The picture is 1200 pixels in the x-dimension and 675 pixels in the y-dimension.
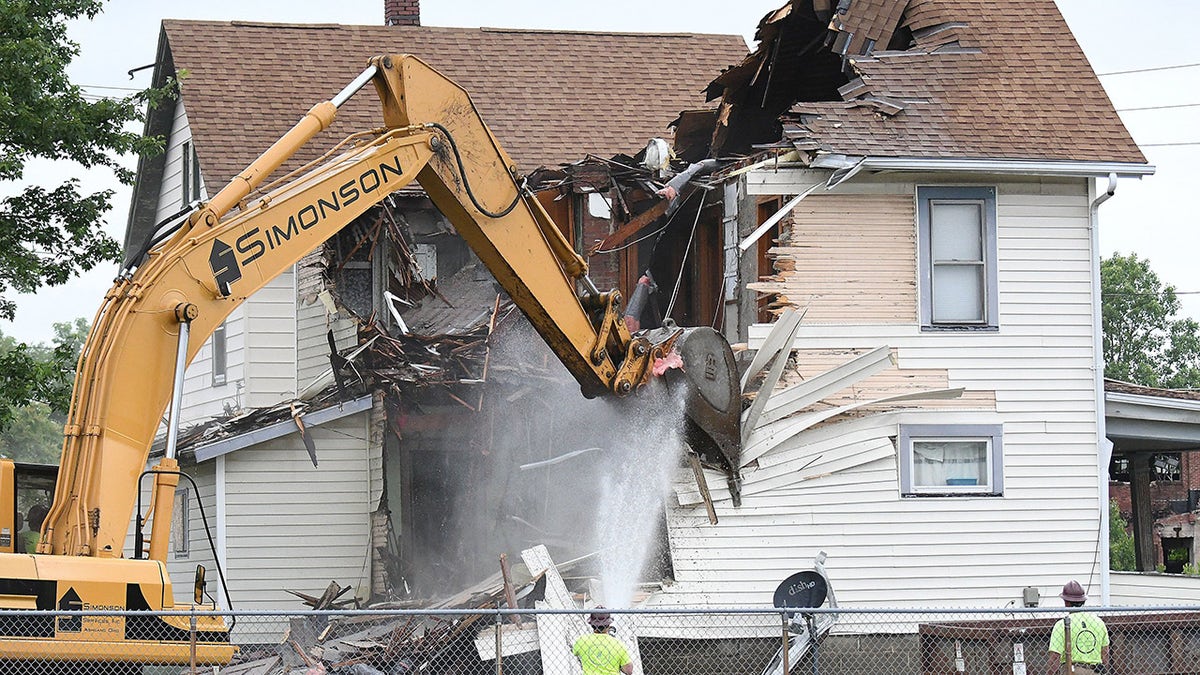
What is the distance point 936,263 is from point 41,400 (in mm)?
11687

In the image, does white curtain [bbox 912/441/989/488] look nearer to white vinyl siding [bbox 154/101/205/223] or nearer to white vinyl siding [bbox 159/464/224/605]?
white vinyl siding [bbox 159/464/224/605]

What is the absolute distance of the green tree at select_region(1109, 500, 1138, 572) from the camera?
39447 mm

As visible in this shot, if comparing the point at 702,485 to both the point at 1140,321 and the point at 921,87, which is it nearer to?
the point at 921,87

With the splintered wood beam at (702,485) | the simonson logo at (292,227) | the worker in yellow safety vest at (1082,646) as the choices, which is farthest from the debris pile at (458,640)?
the worker in yellow safety vest at (1082,646)

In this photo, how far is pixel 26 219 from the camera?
20.7 m

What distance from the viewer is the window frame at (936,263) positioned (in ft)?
58.5

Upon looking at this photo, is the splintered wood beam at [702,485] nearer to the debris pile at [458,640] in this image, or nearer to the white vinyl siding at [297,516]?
the debris pile at [458,640]

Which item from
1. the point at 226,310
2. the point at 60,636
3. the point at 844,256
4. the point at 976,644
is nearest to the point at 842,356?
the point at 844,256

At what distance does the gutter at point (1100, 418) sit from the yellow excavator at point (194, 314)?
629 cm

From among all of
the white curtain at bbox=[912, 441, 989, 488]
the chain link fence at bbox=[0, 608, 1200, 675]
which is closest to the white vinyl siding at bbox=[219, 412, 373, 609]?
the chain link fence at bbox=[0, 608, 1200, 675]

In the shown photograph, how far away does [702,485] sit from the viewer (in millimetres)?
16500

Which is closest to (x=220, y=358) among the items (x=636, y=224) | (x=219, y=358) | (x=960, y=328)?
(x=219, y=358)

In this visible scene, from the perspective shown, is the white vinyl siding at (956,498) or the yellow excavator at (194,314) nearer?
the yellow excavator at (194,314)

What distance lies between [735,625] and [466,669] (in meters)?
2.92
